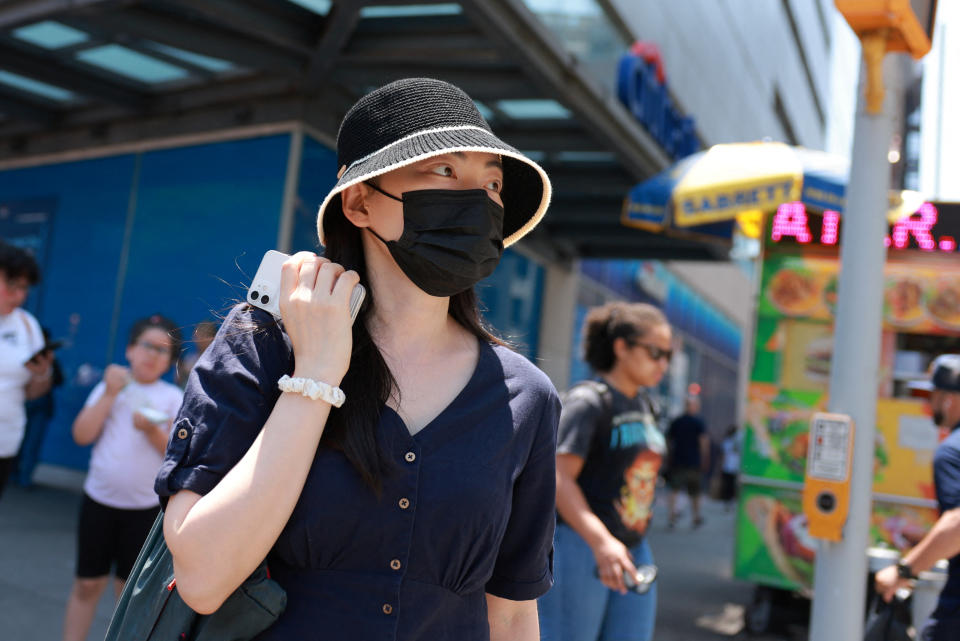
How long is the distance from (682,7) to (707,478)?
37.9 ft

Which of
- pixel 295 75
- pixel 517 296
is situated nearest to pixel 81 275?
pixel 295 75

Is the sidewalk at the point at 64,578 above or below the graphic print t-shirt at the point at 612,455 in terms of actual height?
below

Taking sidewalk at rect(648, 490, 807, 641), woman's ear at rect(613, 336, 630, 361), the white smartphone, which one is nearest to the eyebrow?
the white smartphone

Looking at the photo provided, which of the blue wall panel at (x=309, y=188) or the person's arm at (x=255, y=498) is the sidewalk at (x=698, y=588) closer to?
the blue wall panel at (x=309, y=188)

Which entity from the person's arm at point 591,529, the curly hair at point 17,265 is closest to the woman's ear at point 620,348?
the person's arm at point 591,529

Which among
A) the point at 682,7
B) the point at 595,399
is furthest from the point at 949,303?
the point at 682,7

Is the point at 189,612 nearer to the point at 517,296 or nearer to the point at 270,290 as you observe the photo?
the point at 270,290

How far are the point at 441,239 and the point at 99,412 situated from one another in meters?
3.32

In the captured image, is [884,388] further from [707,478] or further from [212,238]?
[707,478]

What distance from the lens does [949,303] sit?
675 cm

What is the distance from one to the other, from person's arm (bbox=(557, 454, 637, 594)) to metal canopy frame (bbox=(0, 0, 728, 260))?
4.46 meters

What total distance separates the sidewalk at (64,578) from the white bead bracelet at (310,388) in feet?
14.3

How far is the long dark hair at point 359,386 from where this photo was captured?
143 centimetres

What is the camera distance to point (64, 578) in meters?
6.08
